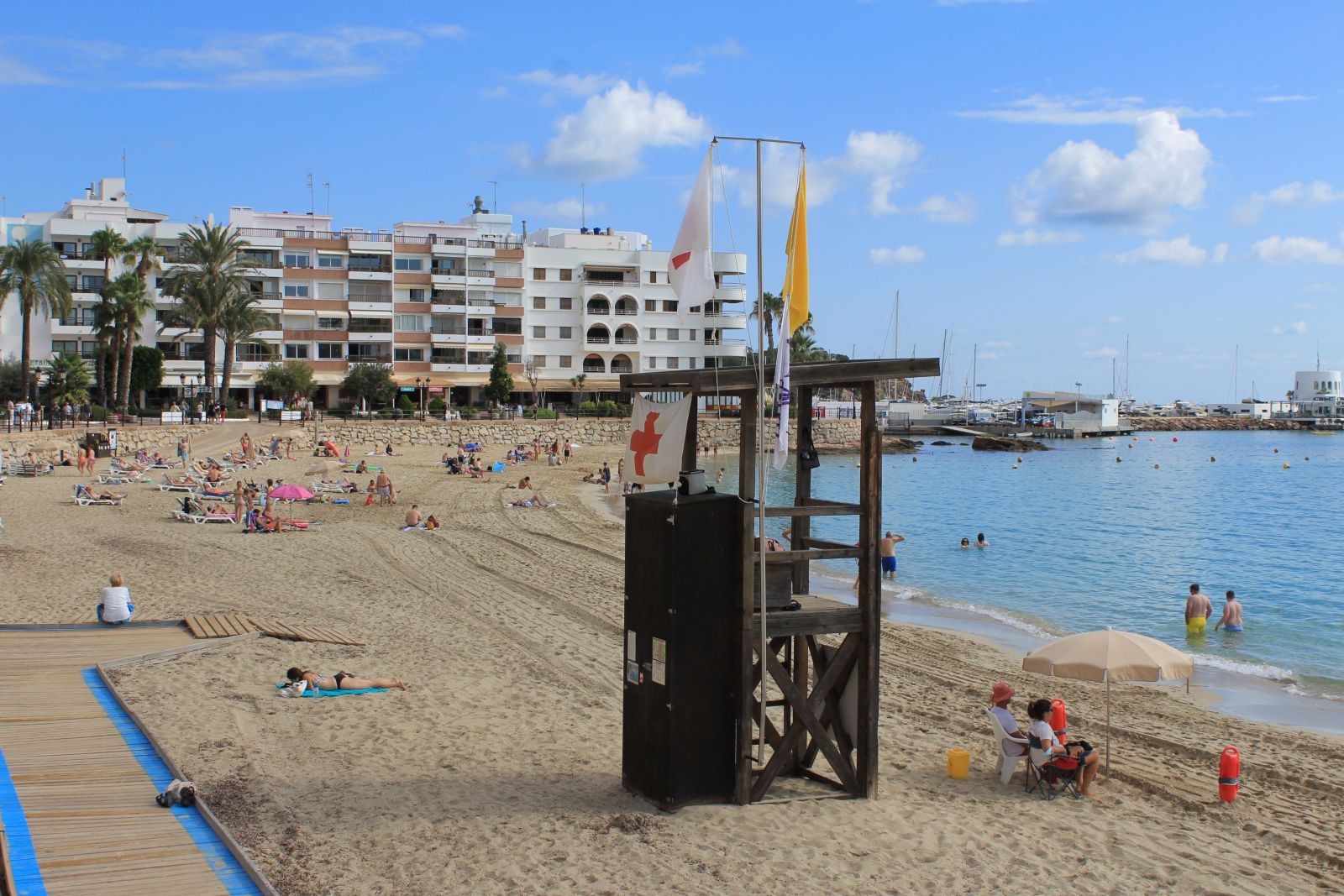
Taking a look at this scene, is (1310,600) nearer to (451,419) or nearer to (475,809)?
(475,809)

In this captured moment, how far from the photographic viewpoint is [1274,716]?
48.4 feet

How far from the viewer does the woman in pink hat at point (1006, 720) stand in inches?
389

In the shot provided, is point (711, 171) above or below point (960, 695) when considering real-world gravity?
above

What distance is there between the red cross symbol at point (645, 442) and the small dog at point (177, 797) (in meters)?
4.11

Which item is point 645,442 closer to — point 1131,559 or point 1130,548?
point 1131,559

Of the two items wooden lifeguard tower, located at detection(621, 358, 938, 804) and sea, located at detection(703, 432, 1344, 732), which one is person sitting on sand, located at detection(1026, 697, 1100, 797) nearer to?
wooden lifeguard tower, located at detection(621, 358, 938, 804)

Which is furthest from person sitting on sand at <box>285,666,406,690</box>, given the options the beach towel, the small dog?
the small dog

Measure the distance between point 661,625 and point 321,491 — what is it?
30130mm

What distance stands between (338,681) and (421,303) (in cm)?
6944

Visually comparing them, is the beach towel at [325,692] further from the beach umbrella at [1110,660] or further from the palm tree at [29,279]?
the palm tree at [29,279]

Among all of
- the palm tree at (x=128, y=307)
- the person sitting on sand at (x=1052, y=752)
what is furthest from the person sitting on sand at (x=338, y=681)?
the palm tree at (x=128, y=307)

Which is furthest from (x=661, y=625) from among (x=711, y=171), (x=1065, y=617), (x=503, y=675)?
(x=1065, y=617)

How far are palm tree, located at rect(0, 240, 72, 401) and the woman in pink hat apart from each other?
→ 55.9 meters

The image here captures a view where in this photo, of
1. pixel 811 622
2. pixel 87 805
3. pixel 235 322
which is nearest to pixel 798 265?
pixel 811 622
